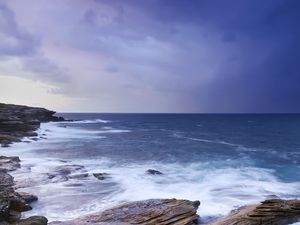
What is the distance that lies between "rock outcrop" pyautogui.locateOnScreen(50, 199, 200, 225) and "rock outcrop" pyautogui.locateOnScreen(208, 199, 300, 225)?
5.26ft

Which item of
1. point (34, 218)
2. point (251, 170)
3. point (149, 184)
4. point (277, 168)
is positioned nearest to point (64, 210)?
point (34, 218)

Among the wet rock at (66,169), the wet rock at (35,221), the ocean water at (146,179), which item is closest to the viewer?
the wet rock at (35,221)

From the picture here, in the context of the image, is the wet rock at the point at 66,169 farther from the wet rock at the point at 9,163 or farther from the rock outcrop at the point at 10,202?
the rock outcrop at the point at 10,202

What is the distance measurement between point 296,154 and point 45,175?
3814 centimetres

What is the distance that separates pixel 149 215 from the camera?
675 inches

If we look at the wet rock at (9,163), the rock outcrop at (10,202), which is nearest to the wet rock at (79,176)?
the wet rock at (9,163)

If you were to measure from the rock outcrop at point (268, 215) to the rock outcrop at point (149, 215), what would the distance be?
1.60 metres

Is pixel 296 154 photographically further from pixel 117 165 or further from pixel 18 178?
pixel 18 178

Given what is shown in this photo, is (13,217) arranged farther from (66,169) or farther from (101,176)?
(66,169)

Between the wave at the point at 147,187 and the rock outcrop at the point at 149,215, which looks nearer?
the rock outcrop at the point at 149,215

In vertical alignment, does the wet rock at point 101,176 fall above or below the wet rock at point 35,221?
below

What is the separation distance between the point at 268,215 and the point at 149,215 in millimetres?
5859

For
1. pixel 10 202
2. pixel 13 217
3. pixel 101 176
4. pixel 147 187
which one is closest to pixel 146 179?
pixel 147 187

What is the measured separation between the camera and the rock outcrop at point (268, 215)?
1639cm
